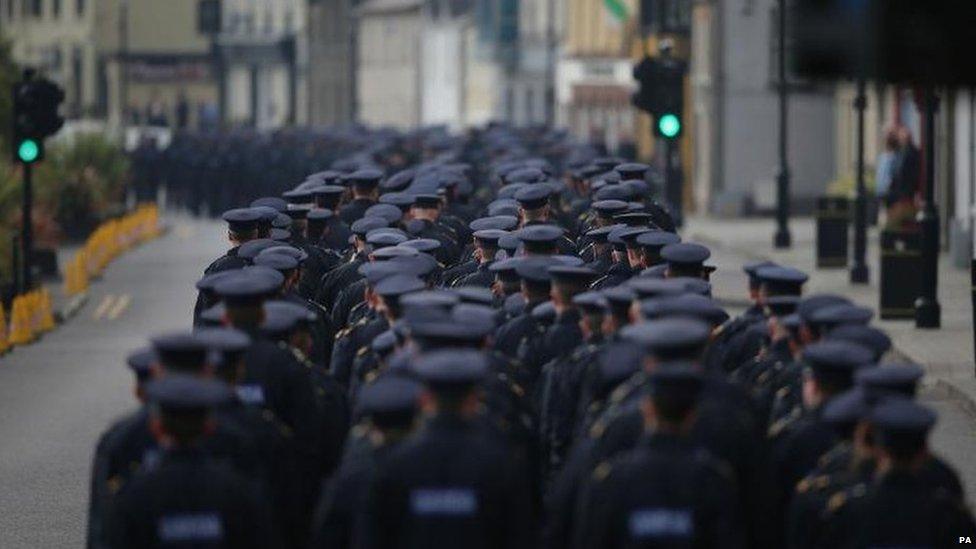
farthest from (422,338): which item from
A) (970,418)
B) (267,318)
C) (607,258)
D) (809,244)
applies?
(809,244)

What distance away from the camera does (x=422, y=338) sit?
45.1ft

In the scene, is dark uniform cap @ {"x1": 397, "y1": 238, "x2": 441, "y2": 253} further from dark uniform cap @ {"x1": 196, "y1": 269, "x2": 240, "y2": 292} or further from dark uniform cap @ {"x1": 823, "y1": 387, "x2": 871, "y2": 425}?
dark uniform cap @ {"x1": 823, "y1": 387, "x2": 871, "y2": 425}

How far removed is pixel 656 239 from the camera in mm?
20203

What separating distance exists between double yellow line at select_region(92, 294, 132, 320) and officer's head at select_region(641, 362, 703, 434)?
29020mm

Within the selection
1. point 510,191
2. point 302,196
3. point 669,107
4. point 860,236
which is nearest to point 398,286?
point 302,196

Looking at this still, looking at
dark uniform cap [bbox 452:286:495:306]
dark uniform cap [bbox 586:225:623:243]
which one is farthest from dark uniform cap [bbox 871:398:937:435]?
dark uniform cap [bbox 586:225:623:243]

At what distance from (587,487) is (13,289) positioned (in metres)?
26.2

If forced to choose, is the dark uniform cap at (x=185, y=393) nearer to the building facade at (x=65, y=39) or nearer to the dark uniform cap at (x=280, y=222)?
the dark uniform cap at (x=280, y=222)

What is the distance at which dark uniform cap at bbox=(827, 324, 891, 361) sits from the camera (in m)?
14.4

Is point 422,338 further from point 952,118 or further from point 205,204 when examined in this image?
point 205,204

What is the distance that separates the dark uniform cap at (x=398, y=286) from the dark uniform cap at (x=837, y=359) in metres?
3.66

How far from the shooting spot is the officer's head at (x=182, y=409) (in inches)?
472

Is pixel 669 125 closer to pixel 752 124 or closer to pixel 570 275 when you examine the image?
pixel 752 124

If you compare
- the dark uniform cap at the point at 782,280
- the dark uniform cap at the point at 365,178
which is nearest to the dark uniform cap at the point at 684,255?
the dark uniform cap at the point at 782,280
